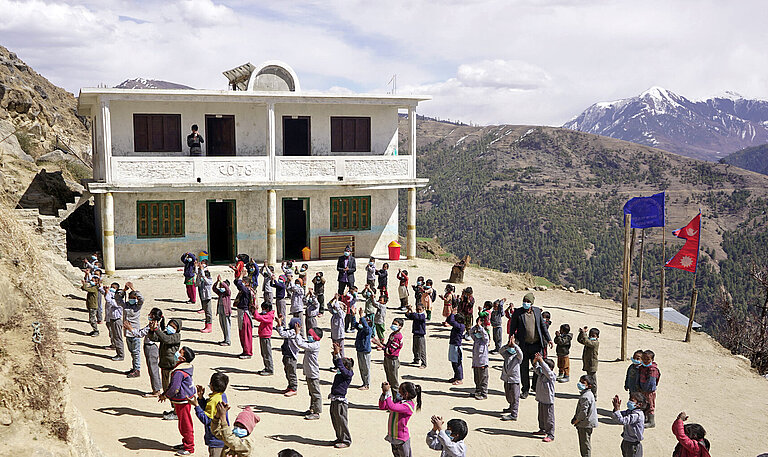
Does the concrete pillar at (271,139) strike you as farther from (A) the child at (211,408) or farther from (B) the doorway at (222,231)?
(A) the child at (211,408)

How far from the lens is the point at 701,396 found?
1378cm

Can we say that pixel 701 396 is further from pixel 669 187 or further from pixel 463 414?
pixel 669 187

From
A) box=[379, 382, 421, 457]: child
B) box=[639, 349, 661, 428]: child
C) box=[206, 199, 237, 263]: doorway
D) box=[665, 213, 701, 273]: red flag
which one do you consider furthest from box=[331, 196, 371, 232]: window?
box=[379, 382, 421, 457]: child

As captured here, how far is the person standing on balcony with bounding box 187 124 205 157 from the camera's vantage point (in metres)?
23.0

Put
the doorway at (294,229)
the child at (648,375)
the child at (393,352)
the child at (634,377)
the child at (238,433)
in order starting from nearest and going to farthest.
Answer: the child at (238,433) → the child at (648,375) → the child at (634,377) → the child at (393,352) → the doorway at (294,229)

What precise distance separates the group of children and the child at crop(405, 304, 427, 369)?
0.02m

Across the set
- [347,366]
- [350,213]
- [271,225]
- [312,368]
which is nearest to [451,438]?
[347,366]

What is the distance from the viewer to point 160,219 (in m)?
23.5

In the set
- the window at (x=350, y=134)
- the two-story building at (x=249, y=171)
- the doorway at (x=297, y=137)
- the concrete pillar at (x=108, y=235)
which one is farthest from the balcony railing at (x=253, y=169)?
the doorway at (x=297, y=137)

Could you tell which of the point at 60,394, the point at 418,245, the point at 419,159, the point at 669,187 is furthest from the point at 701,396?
the point at 419,159

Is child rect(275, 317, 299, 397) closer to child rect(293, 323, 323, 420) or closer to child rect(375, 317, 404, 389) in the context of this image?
child rect(293, 323, 323, 420)

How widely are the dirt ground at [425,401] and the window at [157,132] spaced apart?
7.25 m

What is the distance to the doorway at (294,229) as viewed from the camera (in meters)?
26.1

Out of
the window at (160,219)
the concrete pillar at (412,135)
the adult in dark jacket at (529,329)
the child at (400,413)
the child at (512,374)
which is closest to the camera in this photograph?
the child at (400,413)
